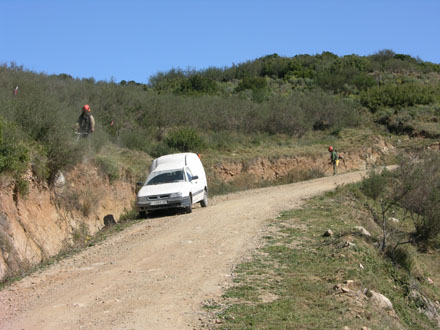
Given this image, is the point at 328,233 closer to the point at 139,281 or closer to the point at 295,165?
the point at 139,281

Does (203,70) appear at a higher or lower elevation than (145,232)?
higher

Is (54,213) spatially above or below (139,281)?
above

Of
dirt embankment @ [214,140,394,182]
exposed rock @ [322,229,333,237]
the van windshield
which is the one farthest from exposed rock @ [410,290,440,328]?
dirt embankment @ [214,140,394,182]

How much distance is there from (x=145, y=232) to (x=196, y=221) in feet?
5.28

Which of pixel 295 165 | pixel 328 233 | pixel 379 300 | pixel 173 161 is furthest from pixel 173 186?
pixel 295 165

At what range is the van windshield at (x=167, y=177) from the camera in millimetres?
18500

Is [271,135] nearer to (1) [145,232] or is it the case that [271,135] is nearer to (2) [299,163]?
(2) [299,163]

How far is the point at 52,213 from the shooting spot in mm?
15891

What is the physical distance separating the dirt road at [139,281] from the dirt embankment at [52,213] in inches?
60.6

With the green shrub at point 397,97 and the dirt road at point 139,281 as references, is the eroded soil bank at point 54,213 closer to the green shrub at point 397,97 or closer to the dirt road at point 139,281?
the dirt road at point 139,281

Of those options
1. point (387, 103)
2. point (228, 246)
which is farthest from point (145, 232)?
point (387, 103)

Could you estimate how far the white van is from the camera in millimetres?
17234

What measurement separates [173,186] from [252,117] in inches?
937

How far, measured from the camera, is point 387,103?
50.0 metres
